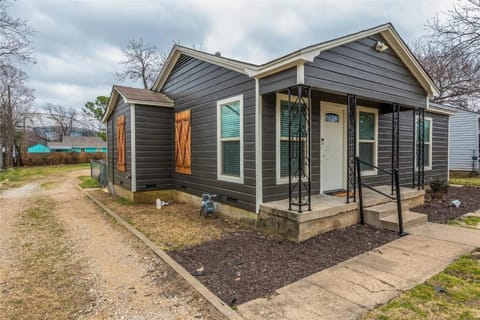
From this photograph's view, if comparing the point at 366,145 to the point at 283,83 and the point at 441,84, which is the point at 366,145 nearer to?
the point at 283,83

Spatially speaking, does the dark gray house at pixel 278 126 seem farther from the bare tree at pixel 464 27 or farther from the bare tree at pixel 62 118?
the bare tree at pixel 62 118

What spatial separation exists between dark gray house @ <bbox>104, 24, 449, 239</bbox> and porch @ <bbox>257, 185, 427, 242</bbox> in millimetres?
52

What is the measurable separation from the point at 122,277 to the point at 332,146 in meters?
4.94

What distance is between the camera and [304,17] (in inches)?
327

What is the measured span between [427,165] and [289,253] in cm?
781

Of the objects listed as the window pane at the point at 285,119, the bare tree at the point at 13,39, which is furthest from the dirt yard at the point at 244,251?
the bare tree at the point at 13,39

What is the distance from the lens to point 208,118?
6297mm

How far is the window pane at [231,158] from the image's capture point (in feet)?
17.8

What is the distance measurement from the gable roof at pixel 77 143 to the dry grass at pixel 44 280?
4861 cm

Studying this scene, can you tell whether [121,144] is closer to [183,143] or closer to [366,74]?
[183,143]

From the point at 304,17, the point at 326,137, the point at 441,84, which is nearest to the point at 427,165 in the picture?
the point at 326,137

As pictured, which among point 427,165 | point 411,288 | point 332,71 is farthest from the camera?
point 427,165

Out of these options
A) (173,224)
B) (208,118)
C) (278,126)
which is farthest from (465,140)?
(173,224)

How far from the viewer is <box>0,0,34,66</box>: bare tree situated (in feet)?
32.3
